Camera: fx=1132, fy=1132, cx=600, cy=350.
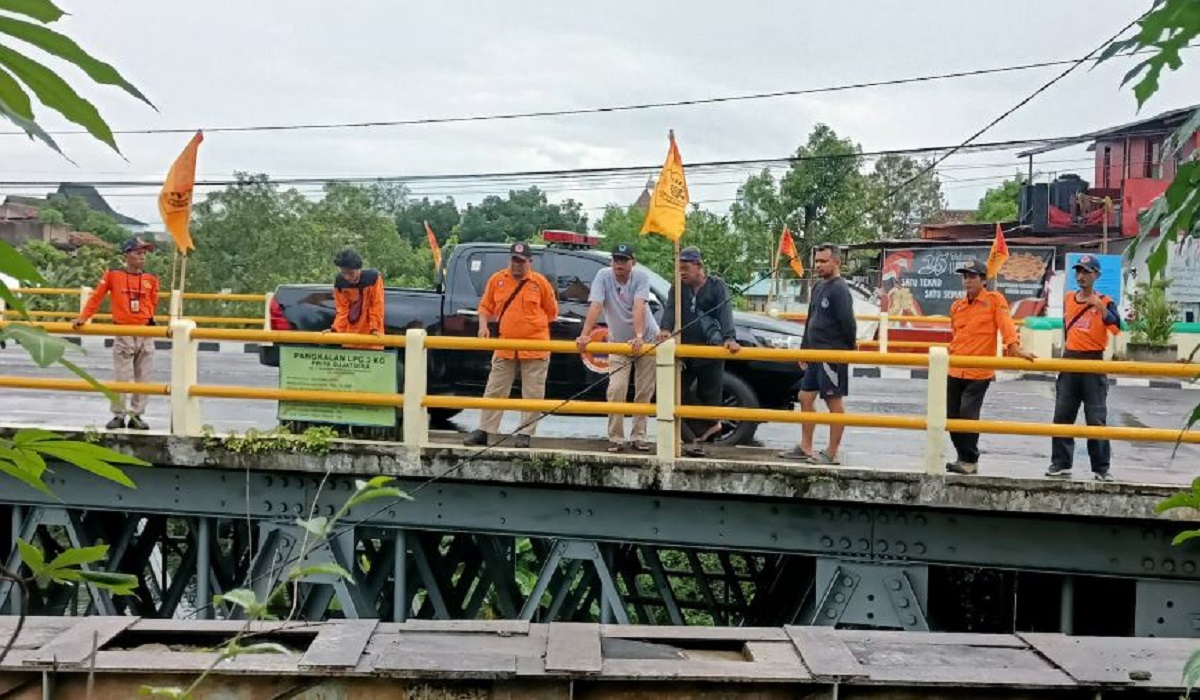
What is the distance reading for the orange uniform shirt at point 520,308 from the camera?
9.06m

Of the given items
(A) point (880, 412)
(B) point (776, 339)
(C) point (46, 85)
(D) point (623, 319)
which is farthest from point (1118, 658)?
(A) point (880, 412)

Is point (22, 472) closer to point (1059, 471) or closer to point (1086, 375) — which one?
point (1059, 471)

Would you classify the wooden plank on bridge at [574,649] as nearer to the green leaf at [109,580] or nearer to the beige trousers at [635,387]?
the green leaf at [109,580]

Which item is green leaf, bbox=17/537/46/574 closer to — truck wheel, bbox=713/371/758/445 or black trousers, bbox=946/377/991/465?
black trousers, bbox=946/377/991/465

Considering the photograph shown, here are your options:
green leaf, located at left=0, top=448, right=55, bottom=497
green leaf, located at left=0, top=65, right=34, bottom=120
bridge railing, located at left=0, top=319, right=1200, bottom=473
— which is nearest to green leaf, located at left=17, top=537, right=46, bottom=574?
green leaf, located at left=0, top=448, right=55, bottom=497

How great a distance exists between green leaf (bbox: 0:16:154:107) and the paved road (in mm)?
7751

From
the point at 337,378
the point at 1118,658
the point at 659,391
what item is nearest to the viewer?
the point at 1118,658

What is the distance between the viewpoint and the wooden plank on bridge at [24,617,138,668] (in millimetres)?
4273

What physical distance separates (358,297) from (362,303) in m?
Result: 0.06

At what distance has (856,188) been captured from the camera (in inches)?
1650

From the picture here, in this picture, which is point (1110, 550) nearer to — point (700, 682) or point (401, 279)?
point (700, 682)

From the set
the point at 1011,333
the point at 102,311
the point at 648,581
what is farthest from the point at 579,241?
the point at 102,311

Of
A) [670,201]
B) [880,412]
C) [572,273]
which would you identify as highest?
[670,201]

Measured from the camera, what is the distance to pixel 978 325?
8578 millimetres
